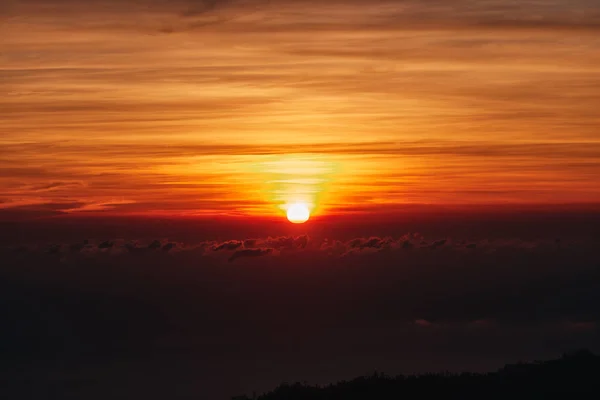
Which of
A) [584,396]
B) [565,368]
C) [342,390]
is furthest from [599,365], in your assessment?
[342,390]

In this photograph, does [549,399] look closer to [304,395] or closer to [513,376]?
[513,376]

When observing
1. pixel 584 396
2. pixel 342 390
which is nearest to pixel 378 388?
pixel 342 390

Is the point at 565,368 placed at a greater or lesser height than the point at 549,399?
greater

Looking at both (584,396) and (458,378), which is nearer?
(584,396)

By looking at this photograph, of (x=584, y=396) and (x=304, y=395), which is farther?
(x=304, y=395)

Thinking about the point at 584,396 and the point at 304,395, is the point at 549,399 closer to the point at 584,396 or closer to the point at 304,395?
the point at 584,396

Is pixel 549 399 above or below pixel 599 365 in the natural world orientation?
below
